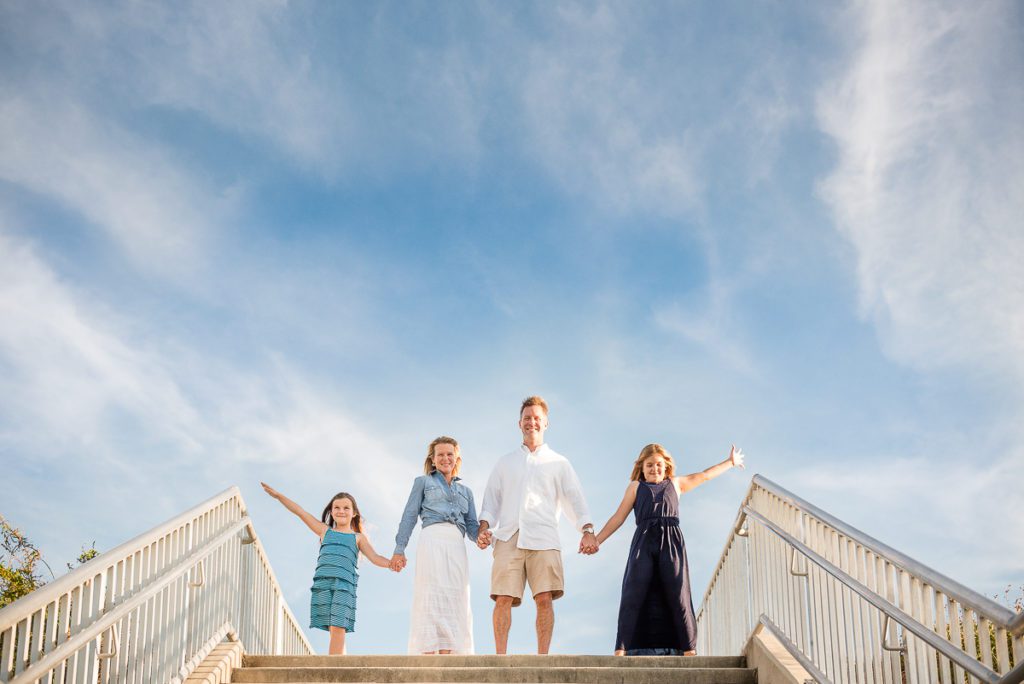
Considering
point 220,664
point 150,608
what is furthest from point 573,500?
point 150,608

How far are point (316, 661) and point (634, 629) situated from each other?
2283 millimetres

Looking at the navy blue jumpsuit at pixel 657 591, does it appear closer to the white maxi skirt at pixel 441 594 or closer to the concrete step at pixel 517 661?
the concrete step at pixel 517 661

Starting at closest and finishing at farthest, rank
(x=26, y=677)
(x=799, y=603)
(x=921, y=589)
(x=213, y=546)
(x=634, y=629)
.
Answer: (x=26, y=677), (x=921, y=589), (x=799, y=603), (x=213, y=546), (x=634, y=629)

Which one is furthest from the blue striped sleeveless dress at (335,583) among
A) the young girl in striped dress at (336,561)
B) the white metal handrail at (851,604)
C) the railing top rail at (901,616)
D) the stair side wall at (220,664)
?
the railing top rail at (901,616)

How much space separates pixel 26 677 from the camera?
14.0 ft

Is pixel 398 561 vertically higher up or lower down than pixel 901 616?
higher up

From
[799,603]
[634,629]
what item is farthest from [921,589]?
[634,629]

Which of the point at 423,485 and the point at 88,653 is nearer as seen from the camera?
the point at 88,653

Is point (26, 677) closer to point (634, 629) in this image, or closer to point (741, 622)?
point (634, 629)

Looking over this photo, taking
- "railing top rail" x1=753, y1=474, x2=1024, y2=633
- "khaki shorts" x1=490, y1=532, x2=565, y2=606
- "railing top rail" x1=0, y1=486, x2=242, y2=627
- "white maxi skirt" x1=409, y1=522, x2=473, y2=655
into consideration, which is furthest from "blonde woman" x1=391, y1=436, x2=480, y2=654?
"railing top rail" x1=753, y1=474, x2=1024, y2=633

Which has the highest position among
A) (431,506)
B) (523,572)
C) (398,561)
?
(431,506)

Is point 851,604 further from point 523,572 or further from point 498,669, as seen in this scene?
point 523,572

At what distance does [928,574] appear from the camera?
183 inches

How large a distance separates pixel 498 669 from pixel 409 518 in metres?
2.36
